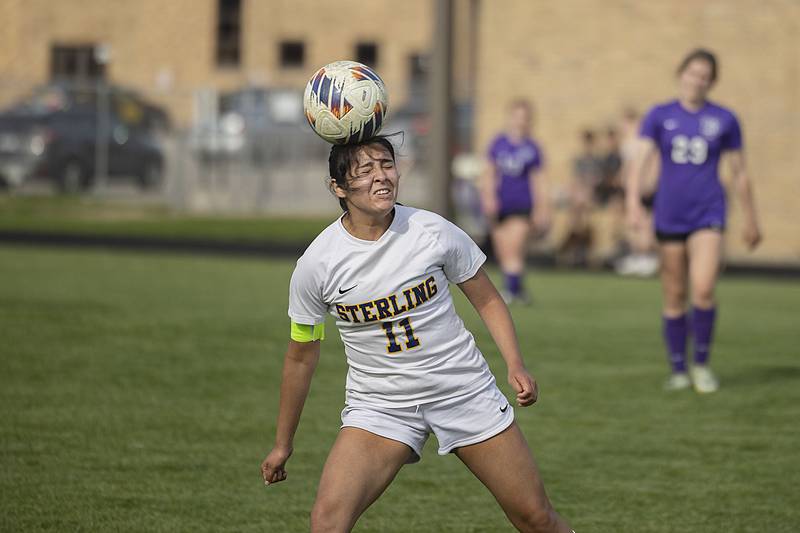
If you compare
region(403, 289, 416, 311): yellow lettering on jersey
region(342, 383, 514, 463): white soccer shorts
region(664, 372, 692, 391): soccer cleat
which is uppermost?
region(403, 289, 416, 311): yellow lettering on jersey

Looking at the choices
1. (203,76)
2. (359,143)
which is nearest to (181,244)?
(359,143)

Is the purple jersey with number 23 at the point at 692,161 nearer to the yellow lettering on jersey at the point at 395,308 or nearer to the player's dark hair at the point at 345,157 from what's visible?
the player's dark hair at the point at 345,157

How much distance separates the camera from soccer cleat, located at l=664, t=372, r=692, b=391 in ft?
33.3

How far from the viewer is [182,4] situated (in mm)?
48062

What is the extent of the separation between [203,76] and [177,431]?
4140cm

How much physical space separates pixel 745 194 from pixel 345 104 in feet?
18.8

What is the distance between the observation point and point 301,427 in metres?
8.63

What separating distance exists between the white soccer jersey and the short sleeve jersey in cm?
1053

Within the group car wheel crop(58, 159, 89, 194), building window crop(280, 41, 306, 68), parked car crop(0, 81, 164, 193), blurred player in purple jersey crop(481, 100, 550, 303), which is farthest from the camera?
building window crop(280, 41, 306, 68)

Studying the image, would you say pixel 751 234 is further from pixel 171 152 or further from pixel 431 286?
pixel 171 152

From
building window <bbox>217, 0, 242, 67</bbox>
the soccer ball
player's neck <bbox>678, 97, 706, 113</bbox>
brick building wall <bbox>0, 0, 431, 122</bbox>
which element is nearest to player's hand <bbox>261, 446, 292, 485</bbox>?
the soccer ball

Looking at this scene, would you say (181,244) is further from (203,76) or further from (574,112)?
(203,76)

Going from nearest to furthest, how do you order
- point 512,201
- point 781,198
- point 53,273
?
point 512,201
point 53,273
point 781,198

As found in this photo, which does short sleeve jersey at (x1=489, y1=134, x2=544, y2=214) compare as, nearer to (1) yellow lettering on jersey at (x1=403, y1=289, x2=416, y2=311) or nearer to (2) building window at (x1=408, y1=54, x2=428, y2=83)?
(1) yellow lettering on jersey at (x1=403, y1=289, x2=416, y2=311)
